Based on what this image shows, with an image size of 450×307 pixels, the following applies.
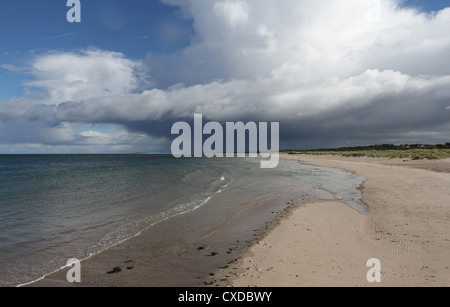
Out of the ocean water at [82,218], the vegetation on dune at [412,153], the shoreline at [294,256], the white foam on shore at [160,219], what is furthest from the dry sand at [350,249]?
the vegetation on dune at [412,153]

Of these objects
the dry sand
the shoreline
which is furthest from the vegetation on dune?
the shoreline

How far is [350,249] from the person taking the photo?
8.34 metres

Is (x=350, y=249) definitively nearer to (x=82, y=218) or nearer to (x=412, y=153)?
(x=82, y=218)

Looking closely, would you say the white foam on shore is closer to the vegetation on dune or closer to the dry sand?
the dry sand

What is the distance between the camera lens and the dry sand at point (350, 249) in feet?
20.2

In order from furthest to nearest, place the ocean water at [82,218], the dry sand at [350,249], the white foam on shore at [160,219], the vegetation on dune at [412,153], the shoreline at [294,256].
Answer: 1. the vegetation on dune at [412,153]
2. the ocean water at [82,218]
3. the white foam on shore at [160,219]
4. the shoreline at [294,256]
5. the dry sand at [350,249]

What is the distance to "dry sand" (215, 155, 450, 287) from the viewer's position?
6.16 metres

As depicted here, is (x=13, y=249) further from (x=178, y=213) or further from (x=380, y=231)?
(x=380, y=231)

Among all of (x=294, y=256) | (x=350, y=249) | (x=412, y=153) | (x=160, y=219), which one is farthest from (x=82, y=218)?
(x=412, y=153)

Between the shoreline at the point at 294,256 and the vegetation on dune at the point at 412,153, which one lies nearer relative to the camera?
the shoreline at the point at 294,256

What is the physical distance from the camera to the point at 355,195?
63.2 feet

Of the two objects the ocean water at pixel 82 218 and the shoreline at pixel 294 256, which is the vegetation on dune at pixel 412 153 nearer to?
the ocean water at pixel 82 218
